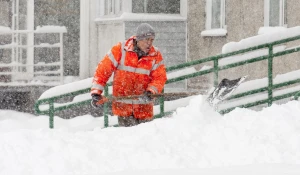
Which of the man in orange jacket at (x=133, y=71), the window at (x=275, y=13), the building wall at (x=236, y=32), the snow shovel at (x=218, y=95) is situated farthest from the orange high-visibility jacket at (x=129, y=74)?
the window at (x=275, y=13)

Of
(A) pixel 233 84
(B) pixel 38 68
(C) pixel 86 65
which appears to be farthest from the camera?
(B) pixel 38 68

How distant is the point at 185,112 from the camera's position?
30.0 feet

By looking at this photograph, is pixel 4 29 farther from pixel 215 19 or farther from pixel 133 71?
pixel 133 71

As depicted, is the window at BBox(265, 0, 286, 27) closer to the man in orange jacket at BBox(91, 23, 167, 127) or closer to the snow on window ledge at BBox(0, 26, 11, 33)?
the man in orange jacket at BBox(91, 23, 167, 127)

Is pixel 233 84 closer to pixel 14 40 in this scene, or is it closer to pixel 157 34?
pixel 157 34

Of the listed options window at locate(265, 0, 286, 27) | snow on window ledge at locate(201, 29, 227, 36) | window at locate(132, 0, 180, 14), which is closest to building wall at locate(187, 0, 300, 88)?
snow on window ledge at locate(201, 29, 227, 36)

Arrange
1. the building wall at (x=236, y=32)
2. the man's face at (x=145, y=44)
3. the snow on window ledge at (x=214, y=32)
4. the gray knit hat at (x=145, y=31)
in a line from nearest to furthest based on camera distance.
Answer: the gray knit hat at (x=145, y=31)
the man's face at (x=145, y=44)
the building wall at (x=236, y=32)
the snow on window ledge at (x=214, y=32)

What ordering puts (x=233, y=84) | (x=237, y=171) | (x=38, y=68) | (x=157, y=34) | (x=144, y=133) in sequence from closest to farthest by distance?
(x=237, y=171) → (x=144, y=133) → (x=233, y=84) → (x=157, y=34) → (x=38, y=68)

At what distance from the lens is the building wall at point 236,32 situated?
13031 mm

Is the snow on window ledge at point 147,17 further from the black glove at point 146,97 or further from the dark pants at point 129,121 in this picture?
the black glove at point 146,97

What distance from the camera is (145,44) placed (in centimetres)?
913

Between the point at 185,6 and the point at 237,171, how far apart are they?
33.5 feet

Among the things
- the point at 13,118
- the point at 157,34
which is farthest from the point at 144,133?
the point at 13,118

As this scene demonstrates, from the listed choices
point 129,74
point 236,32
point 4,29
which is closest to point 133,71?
point 129,74
